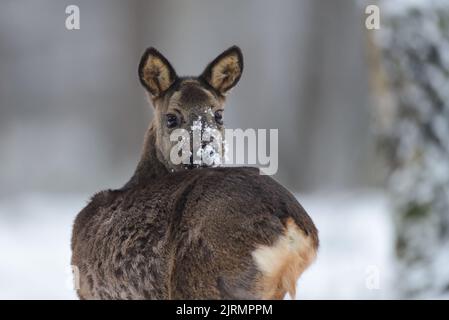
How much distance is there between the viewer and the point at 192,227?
182 inches

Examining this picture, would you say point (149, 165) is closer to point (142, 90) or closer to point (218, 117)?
point (218, 117)

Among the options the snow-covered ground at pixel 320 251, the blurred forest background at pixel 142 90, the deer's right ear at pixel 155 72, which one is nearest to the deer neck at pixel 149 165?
the deer's right ear at pixel 155 72

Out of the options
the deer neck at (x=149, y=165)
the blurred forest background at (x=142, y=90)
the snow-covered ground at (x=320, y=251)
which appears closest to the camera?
the deer neck at (x=149, y=165)

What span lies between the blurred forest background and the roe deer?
46.3 feet

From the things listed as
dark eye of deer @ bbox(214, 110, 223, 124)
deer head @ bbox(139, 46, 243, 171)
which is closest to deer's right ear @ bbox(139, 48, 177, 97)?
deer head @ bbox(139, 46, 243, 171)

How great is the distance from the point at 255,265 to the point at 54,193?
63.0 ft

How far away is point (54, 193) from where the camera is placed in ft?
76.2

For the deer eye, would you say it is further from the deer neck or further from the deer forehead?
the deer neck

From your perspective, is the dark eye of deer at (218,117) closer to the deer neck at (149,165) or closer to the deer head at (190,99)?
the deer head at (190,99)

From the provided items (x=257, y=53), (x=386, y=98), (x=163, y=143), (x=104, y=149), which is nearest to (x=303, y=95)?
(x=257, y=53)

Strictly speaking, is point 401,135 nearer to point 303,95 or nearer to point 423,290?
point 423,290

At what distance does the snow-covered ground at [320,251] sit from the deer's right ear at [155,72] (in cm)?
227

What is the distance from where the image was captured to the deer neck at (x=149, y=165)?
5781mm
